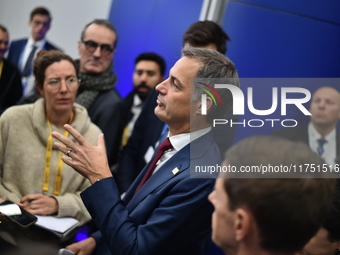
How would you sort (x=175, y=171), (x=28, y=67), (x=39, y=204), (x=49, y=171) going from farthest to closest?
1. (x=28, y=67)
2. (x=49, y=171)
3. (x=39, y=204)
4. (x=175, y=171)

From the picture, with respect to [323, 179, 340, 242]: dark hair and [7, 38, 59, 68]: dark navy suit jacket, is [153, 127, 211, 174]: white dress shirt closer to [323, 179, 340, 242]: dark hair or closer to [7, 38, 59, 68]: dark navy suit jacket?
[323, 179, 340, 242]: dark hair

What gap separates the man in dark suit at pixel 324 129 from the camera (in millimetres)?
2695

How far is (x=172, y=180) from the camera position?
5.22 ft

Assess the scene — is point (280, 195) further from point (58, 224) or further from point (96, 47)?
point (96, 47)

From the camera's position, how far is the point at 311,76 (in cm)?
343

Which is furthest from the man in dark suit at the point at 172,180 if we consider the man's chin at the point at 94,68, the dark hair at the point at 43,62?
the man's chin at the point at 94,68

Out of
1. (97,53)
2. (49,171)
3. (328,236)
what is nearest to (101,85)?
(97,53)

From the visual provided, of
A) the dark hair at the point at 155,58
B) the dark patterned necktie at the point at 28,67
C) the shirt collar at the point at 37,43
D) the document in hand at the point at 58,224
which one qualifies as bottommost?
the document in hand at the point at 58,224

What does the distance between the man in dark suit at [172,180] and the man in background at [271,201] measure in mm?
414

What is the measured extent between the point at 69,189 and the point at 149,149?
555 millimetres

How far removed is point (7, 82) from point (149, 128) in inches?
61.0

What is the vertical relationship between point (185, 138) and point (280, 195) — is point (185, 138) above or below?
above

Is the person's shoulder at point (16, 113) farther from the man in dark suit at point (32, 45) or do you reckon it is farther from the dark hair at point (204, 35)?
the man in dark suit at point (32, 45)

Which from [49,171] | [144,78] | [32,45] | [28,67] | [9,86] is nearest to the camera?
[49,171]
